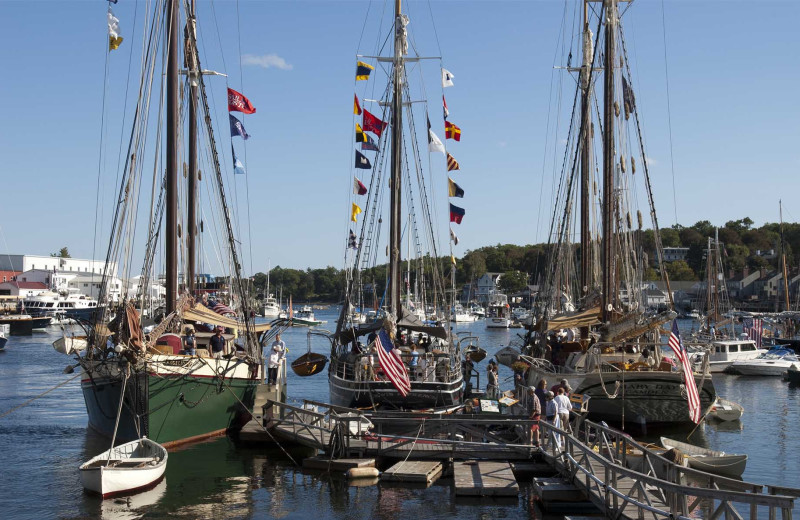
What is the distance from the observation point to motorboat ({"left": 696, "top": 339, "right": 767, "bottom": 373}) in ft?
198

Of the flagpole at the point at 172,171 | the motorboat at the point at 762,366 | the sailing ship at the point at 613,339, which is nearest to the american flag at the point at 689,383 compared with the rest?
the sailing ship at the point at 613,339

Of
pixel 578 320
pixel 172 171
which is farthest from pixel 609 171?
pixel 172 171

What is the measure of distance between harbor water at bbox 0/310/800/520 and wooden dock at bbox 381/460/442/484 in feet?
0.96

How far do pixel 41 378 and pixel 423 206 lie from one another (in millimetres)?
28583

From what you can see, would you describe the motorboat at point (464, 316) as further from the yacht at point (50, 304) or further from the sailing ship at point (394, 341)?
the sailing ship at point (394, 341)

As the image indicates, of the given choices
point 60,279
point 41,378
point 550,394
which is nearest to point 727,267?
point 60,279

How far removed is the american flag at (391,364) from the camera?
25031mm

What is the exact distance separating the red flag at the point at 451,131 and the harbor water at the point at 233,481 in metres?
15.5

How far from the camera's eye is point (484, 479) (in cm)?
2111

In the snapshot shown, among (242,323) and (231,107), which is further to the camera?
(231,107)

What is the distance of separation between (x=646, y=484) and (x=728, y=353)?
46.8m

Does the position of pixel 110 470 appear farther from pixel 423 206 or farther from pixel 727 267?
pixel 727 267

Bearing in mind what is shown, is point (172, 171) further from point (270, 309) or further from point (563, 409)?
point (270, 309)

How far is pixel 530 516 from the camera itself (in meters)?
19.5
